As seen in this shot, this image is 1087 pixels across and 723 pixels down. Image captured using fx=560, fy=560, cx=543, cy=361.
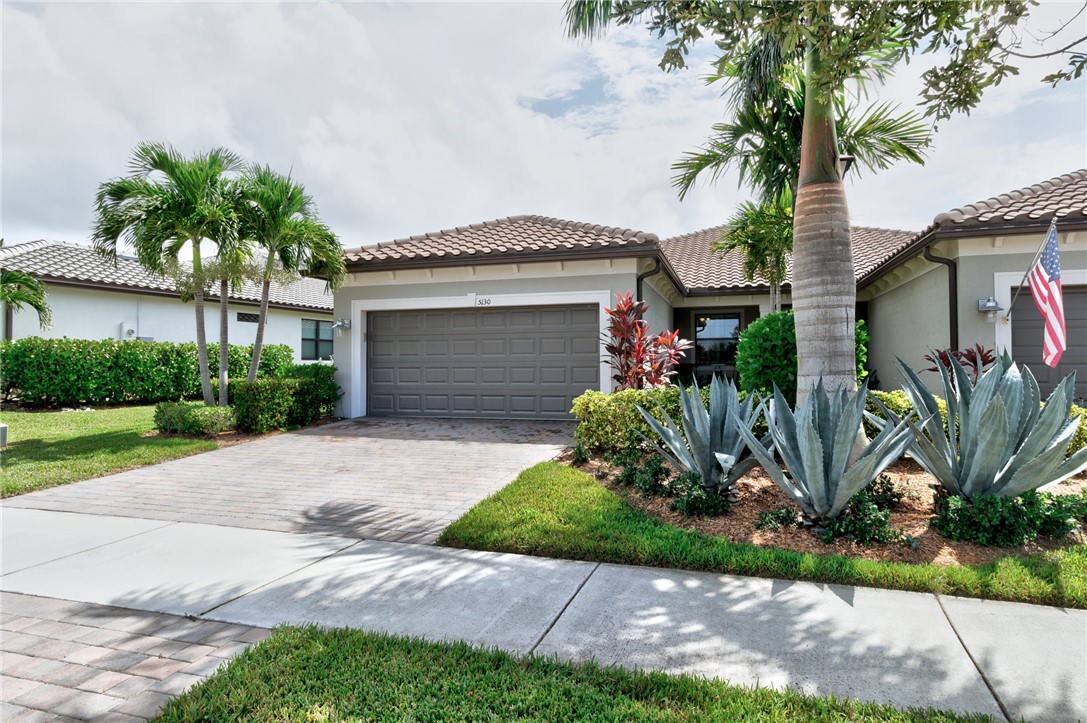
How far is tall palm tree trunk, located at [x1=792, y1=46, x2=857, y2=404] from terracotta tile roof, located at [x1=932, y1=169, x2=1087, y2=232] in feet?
14.6

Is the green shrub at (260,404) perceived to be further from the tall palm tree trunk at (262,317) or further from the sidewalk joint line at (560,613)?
the sidewalk joint line at (560,613)

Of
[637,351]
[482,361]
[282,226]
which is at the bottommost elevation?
[482,361]

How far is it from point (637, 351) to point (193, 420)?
7815 millimetres

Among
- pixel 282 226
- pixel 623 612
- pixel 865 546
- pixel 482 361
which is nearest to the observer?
pixel 623 612

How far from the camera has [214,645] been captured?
2967 mm

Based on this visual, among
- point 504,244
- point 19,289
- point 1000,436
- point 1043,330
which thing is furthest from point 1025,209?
point 19,289

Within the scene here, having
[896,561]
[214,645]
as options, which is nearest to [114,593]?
[214,645]

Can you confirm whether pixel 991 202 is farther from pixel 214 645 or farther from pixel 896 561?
pixel 214 645

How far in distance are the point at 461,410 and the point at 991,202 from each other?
1049 centimetres

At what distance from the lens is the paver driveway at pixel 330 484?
5410mm

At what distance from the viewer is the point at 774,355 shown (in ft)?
26.0

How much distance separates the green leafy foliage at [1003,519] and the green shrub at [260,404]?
33.3 ft

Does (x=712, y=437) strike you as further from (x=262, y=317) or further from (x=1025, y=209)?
(x=262, y=317)

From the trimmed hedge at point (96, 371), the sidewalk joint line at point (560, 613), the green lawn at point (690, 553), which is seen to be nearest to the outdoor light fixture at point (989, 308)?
the green lawn at point (690, 553)
